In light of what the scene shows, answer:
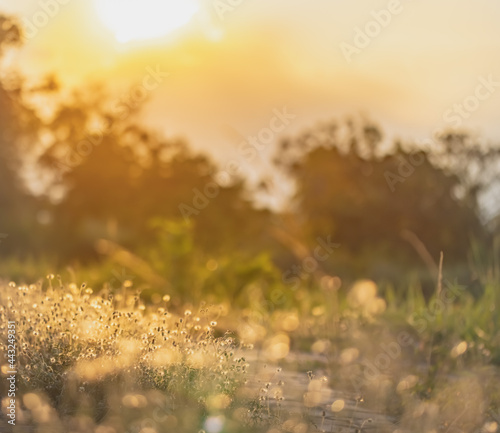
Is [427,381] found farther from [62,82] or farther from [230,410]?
[62,82]

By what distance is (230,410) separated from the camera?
5.23 metres

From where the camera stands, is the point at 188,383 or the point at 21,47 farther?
the point at 21,47

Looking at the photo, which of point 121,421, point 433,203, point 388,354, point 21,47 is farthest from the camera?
point 433,203

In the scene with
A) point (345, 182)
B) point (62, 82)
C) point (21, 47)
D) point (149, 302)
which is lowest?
point (149, 302)

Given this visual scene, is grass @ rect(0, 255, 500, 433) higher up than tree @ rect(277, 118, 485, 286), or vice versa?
tree @ rect(277, 118, 485, 286)

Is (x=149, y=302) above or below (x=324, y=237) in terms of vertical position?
below

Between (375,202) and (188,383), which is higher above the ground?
(375,202)

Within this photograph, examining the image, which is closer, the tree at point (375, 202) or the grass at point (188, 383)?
the grass at point (188, 383)

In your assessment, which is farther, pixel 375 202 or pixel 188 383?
pixel 375 202

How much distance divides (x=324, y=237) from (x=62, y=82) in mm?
8091

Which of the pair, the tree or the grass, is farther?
the tree

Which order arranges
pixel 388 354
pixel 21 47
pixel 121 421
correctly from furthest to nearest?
pixel 21 47 → pixel 388 354 → pixel 121 421

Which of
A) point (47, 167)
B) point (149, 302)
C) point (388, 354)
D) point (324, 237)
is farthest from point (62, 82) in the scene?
point (388, 354)

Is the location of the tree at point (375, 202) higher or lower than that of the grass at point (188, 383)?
higher
